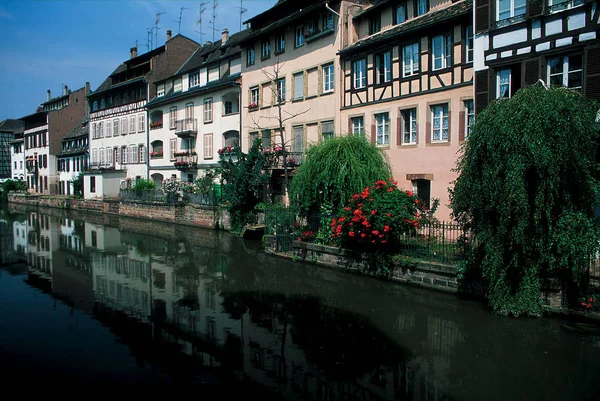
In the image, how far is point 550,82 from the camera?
13.9m

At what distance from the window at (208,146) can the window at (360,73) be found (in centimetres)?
1466

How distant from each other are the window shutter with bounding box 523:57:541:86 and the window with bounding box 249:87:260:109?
17.8 m

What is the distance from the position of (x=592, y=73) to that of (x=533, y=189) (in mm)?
5174

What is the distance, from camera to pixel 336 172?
17344mm

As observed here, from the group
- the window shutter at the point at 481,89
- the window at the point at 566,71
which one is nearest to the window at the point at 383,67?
the window shutter at the point at 481,89

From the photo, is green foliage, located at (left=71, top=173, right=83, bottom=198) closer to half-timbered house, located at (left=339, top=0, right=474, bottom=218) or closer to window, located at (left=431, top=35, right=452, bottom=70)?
half-timbered house, located at (left=339, top=0, right=474, bottom=218)

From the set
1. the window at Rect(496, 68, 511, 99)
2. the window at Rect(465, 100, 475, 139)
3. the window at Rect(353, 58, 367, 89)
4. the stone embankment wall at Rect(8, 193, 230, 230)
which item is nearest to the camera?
the window at Rect(496, 68, 511, 99)

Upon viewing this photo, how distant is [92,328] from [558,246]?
9.62 metres

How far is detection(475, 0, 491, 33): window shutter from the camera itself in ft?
49.3

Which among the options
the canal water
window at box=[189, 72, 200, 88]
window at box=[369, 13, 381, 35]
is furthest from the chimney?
the canal water

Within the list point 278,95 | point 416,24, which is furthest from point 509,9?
point 278,95

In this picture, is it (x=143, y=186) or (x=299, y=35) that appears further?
(x=143, y=186)

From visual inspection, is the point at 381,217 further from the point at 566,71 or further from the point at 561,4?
the point at 561,4

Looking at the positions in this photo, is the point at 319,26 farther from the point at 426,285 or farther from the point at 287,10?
the point at 426,285
